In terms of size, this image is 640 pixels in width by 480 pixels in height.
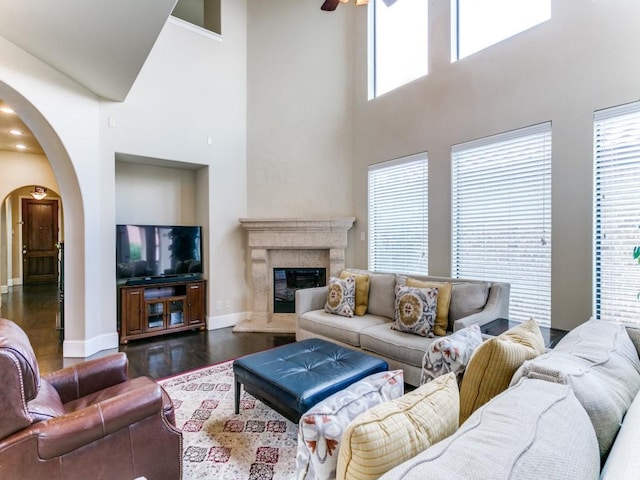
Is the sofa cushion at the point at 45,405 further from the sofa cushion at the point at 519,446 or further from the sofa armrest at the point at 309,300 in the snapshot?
the sofa armrest at the point at 309,300

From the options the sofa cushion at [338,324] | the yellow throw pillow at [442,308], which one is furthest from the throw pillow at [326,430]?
the sofa cushion at [338,324]

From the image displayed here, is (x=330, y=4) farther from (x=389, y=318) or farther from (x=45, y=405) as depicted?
(x=45, y=405)

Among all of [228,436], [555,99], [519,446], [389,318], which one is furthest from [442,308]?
[519,446]

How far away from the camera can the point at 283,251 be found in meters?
5.24

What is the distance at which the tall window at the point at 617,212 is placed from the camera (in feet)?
8.87

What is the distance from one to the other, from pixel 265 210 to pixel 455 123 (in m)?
2.97

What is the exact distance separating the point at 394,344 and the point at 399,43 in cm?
394

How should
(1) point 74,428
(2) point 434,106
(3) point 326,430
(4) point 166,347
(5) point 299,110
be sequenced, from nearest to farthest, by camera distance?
(3) point 326,430
(1) point 74,428
(2) point 434,106
(4) point 166,347
(5) point 299,110

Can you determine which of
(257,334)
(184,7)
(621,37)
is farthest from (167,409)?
(184,7)

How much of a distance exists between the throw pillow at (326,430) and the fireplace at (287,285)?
4.12 meters

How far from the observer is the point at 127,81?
142 inches

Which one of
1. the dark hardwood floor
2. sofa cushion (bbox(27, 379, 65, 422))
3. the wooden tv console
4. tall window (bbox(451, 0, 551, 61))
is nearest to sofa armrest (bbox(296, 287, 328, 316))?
the dark hardwood floor

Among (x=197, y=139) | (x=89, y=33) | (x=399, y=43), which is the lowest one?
(x=197, y=139)

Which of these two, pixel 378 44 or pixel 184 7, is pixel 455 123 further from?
pixel 184 7
